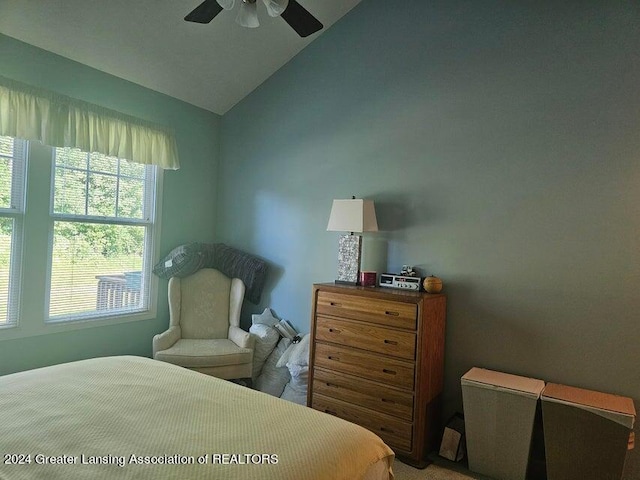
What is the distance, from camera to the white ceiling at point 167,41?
2.71m

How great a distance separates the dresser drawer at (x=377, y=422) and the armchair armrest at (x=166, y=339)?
4.38 feet

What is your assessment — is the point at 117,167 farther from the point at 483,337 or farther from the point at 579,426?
the point at 579,426

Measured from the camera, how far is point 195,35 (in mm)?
3156

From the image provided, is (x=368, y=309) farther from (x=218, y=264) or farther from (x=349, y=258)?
(x=218, y=264)

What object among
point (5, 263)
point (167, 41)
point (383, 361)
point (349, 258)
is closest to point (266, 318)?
point (349, 258)

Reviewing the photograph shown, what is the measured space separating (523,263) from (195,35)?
292 cm

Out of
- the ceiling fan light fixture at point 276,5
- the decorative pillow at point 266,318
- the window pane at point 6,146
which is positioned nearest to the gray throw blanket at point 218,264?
the decorative pillow at point 266,318

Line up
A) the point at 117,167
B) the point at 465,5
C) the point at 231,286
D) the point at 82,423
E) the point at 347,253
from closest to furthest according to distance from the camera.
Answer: the point at 82,423 < the point at 465,5 < the point at 347,253 < the point at 117,167 < the point at 231,286

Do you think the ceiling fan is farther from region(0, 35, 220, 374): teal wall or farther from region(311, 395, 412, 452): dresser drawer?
region(311, 395, 412, 452): dresser drawer

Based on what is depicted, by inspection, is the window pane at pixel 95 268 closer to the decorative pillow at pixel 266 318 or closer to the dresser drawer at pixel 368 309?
the decorative pillow at pixel 266 318

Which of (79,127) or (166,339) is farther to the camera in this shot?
(166,339)

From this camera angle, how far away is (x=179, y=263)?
3.64 meters

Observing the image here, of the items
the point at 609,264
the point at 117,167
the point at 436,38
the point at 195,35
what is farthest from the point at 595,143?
the point at 117,167

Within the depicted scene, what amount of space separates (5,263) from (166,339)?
4.02 feet
